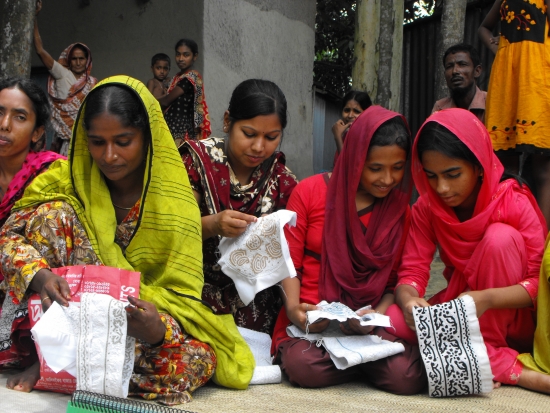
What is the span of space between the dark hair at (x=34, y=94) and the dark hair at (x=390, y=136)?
164cm

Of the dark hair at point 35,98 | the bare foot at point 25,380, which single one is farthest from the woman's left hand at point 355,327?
the dark hair at point 35,98

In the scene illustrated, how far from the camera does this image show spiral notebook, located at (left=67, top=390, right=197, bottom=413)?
6.29 feet

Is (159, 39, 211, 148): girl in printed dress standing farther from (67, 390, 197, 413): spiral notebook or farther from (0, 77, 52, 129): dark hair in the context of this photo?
(67, 390, 197, 413): spiral notebook

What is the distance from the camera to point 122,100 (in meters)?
2.64

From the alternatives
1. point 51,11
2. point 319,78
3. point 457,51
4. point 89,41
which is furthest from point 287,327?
point 319,78

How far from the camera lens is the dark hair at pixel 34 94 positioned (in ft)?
10.2

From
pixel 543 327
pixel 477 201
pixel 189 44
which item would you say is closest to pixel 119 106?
pixel 477 201

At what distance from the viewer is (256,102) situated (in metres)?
3.05

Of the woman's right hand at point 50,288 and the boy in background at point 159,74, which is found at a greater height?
the boy in background at point 159,74

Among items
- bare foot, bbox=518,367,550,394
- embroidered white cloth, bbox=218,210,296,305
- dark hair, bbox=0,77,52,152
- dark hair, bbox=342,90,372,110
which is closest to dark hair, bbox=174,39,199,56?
dark hair, bbox=342,90,372,110

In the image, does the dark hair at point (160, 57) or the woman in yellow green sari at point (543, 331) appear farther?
the dark hair at point (160, 57)

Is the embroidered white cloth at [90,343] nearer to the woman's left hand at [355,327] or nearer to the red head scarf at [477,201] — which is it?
the woman's left hand at [355,327]

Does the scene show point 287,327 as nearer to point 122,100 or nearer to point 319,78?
point 122,100

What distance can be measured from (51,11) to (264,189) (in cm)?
573
